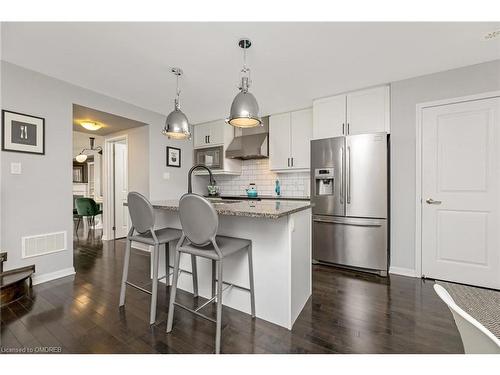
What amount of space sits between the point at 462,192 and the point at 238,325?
2.76 metres

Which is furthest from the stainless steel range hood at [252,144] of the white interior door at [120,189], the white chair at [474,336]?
the white chair at [474,336]

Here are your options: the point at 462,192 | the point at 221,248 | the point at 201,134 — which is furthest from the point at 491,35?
the point at 201,134

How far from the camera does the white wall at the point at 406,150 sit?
2.63m

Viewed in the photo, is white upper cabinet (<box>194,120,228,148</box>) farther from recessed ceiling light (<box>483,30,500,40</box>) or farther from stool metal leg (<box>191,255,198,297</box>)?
recessed ceiling light (<box>483,30,500,40</box>)

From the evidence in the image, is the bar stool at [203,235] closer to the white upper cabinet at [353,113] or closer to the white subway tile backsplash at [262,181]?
the white upper cabinet at [353,113]

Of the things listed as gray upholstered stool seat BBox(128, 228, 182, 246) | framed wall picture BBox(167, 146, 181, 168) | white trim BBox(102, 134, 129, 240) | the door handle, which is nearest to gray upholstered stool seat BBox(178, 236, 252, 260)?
gray upholstered stool seat BBox(128, 228, 182, 246)

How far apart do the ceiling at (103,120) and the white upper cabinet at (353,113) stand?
3.00m

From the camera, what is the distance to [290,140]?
4.00 metres

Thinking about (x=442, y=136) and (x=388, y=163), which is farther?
(x=388, y=163)

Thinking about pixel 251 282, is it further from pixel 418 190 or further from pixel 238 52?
pixel 418 190
